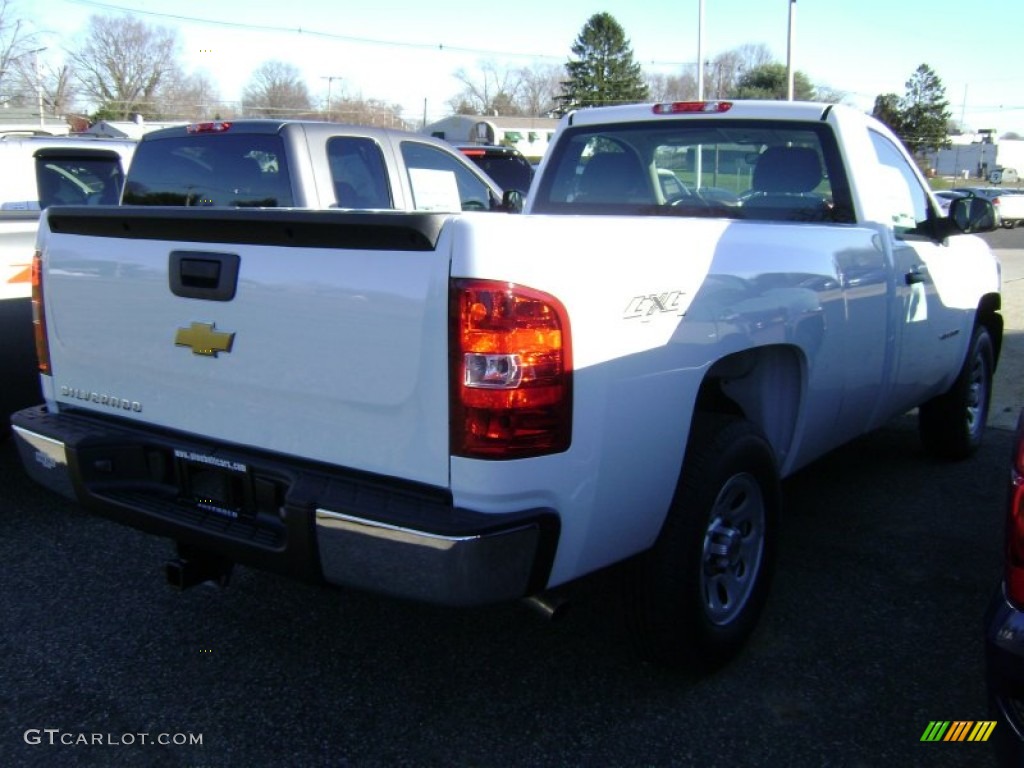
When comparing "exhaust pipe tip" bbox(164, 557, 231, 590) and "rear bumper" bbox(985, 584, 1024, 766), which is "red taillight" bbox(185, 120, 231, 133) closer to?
"exhaust pipe tip" bbox(164, 557, 231, 590)

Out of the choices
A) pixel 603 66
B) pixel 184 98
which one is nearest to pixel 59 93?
pixel 184 98

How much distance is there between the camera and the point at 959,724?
2.96 m

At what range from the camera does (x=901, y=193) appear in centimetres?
480

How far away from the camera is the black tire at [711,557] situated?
9.49 feet

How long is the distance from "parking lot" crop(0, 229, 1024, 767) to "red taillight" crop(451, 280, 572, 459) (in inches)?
30.3

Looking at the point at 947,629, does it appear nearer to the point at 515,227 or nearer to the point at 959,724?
the point at 959,724

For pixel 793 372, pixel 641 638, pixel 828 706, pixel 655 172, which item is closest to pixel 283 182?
pixel 655 172

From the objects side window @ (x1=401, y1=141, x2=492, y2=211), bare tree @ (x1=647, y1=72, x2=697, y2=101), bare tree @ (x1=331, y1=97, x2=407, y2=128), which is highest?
bare tree @ (x1=647, y1=72, x2=697, y2=101)

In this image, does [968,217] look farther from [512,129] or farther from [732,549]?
[512,129]

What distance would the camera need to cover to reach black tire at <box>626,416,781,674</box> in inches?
Answer: 114

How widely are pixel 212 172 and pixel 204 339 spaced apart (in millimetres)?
3841

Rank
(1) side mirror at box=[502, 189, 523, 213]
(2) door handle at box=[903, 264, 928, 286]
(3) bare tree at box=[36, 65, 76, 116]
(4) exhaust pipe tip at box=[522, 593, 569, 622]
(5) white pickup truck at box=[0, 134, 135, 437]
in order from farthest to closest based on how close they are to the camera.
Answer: (3) bare tree at box=[36, 65, 76, 116]
(5) white pickup truck at box=[0, 134, 135, 437]
(1) side mirror at box=[502, 189, 523, 213]
(2) door handle at box=[903, 264, 928, 286]
(4) exhaust pipe tip at box=[522, 593, 569, 622]

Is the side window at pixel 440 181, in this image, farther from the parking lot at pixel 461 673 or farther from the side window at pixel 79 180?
the parking lot at pixel 461 673

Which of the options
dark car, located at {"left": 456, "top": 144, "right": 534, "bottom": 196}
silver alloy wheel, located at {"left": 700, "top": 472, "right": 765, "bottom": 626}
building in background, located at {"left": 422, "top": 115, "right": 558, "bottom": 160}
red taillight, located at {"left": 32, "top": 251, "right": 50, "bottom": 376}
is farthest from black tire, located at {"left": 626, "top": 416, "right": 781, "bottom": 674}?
building in background, located at {"left": 422, "top": 115, "right": 558, "bottom": 160}
